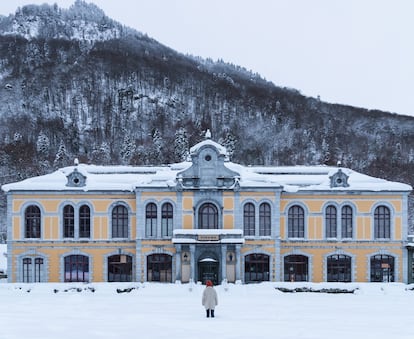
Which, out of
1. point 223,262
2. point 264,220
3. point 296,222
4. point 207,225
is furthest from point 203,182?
point 296,222

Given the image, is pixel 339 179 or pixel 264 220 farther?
pixel 339 179

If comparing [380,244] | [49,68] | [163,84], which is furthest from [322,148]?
[380,244]

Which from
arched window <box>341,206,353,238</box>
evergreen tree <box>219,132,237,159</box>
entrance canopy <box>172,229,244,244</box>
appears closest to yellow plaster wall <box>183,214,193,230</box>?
A: entrance canopy <box>172,229,244,244</box>

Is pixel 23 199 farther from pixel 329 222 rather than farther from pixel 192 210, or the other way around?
pixel 329 222

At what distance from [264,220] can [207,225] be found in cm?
425

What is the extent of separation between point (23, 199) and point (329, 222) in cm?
2278

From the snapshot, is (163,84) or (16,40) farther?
(16,40)

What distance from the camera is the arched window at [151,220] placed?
164 ft

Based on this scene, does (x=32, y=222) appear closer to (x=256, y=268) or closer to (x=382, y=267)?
(x=256, y=268)

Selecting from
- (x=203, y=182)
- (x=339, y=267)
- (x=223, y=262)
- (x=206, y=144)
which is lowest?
(x=339, y=267)

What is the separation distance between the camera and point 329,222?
1997 inches

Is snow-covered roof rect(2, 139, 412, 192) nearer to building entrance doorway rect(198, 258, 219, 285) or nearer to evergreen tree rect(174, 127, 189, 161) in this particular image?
building entrance doorway rect(198, 258, 219, 285)

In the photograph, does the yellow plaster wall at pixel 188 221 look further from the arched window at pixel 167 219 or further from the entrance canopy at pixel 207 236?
the arched window at pixel 167 219

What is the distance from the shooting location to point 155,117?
6083 inches
